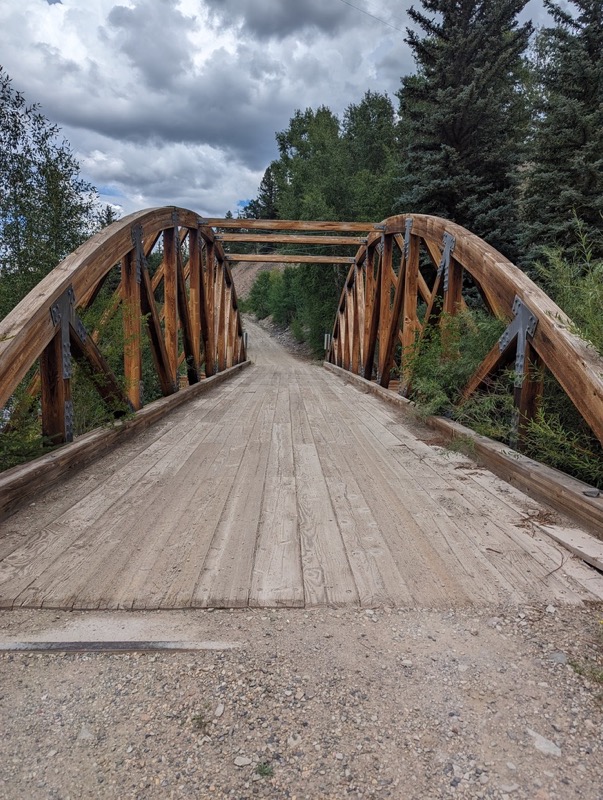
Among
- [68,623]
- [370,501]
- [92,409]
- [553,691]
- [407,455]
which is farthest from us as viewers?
[92,409]

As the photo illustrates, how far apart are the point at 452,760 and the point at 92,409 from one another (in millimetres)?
3524

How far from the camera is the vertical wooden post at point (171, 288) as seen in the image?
568 centimetres

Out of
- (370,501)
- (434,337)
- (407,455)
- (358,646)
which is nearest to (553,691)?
(358,646)

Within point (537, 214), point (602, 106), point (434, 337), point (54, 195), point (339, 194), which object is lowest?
point (434, 337)

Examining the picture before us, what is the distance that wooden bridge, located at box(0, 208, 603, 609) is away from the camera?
70.6 inches

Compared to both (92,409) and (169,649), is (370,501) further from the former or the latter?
(92,409)

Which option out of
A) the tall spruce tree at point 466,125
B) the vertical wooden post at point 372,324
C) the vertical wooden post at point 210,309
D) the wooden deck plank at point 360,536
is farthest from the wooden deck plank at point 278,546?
the tall spruce tree at point 466,125

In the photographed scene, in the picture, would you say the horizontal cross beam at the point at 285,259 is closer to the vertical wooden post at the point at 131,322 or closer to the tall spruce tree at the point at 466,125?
the tall spruce tree at the point at 466,125

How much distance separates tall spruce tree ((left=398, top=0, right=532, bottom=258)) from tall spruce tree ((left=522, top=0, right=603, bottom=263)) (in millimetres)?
1244

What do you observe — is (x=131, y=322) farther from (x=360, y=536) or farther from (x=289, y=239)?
(x=289, y=239)

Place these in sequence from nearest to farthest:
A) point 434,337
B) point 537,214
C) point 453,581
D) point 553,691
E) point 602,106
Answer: point 553,691 → point 453,581 → point 434,337 → point 602,106 → point 537,214

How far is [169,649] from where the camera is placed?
1441 mm

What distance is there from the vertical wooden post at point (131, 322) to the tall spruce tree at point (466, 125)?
923 cm

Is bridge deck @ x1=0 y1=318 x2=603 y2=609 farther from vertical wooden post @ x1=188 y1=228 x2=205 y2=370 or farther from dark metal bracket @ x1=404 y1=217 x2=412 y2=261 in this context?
vertical wooden post @ x1=188 y1=228 x2=205 y2=370
